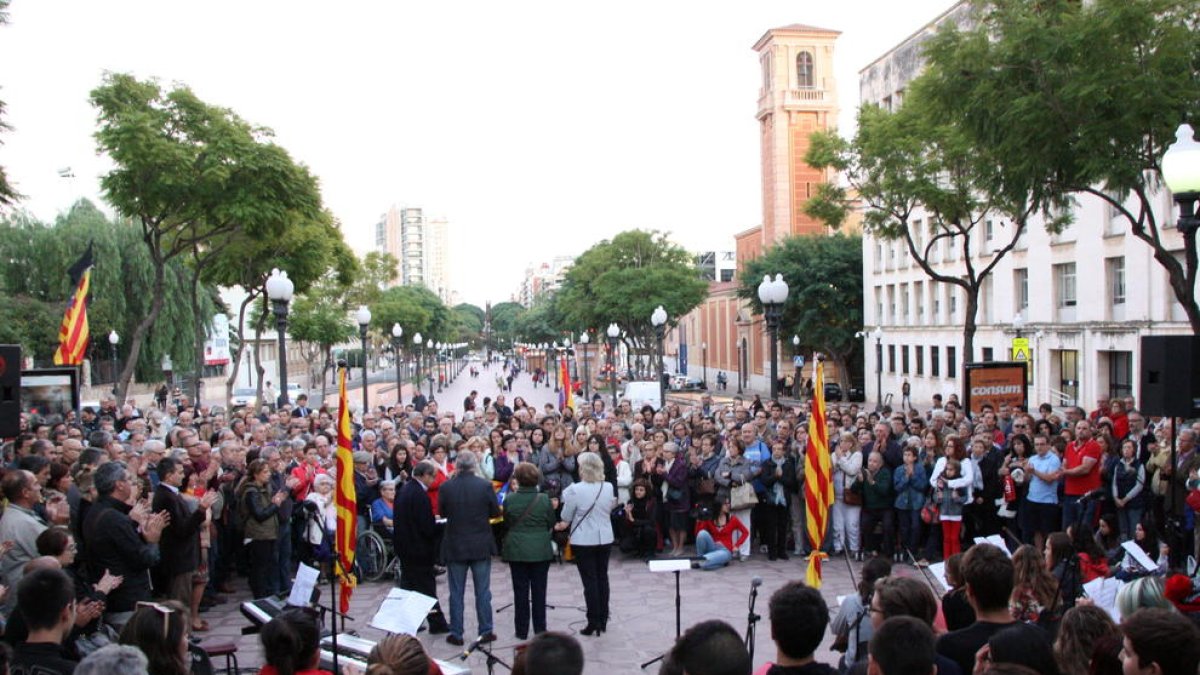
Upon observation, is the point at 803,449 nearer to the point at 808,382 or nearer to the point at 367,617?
the point at 367,617

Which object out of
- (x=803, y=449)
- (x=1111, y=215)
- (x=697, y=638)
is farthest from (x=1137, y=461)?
(x=1111, y=215)

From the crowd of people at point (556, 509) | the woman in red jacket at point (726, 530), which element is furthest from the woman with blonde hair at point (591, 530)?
the woman in red jacket at point (726, 530)

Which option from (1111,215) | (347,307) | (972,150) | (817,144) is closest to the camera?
(972,150)

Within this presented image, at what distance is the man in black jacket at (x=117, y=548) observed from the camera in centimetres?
780

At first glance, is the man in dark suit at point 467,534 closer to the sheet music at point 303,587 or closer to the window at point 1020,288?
the sheet music at point 303,587

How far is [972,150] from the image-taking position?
1923 cm

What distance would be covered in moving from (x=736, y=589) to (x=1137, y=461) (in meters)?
5.25

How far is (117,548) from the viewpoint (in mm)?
7824

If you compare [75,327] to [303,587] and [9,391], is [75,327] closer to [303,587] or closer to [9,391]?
[9,391]

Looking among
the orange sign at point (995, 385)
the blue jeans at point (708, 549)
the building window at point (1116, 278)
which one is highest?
the building window at point (1116, 278)

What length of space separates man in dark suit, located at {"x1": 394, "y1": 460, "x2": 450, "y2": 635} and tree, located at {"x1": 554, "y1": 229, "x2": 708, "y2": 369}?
5345 centimetres

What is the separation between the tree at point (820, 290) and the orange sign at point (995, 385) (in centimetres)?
3723

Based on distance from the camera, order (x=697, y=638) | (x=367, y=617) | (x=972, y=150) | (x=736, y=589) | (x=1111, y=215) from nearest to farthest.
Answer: (x=697, y=638)
(x=367, y=617)
(x=736, y=589)
(x=972, y=150)
(x=1111, y=215)

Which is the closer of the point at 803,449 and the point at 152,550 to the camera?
the point at 152,550
